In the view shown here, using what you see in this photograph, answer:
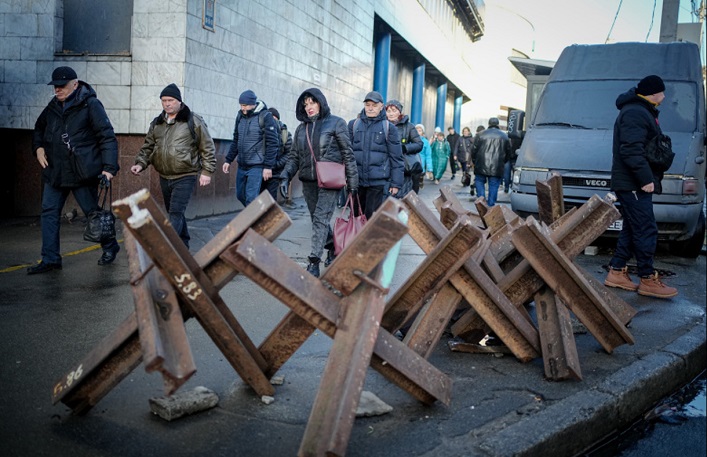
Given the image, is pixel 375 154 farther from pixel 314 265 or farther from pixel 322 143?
pixel 314 265

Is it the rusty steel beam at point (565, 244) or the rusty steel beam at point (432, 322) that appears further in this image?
the rusty steel beam at point (565, 244)

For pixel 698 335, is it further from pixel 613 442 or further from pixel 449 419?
pixel 449 419

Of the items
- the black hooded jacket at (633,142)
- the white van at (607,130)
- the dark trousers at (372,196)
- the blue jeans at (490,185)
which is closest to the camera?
the black hooded jacket at (633,142)

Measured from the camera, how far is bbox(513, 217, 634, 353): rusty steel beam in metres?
4.06

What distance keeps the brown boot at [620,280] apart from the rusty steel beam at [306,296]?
4424 mm

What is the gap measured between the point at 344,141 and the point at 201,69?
14.9 ft

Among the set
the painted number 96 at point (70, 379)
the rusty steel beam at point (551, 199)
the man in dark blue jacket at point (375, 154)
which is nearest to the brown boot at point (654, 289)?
the rusty steel beam at point (551, 199)

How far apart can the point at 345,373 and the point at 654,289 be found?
4.97 m

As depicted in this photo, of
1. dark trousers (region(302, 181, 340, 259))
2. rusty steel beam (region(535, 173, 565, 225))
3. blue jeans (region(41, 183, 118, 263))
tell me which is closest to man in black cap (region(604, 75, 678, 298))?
rusty steel beam (region(535, 173, 565, 225))

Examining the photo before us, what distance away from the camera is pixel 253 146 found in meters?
9.19

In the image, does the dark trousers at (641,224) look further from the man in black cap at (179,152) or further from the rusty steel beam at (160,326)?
the rusty steel beam at (160,326)

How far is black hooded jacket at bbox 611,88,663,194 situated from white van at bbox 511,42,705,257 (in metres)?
2.30

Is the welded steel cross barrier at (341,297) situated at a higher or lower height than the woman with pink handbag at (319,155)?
lower

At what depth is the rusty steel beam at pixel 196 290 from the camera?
8.41 ft
